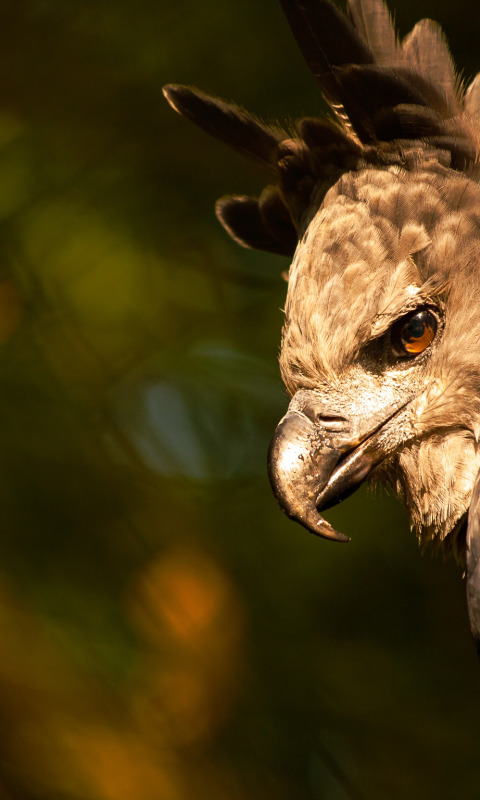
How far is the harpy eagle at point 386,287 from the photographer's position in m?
1.17

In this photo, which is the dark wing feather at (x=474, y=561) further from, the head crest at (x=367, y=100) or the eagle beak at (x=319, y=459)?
the head crest at (x=367, y=100)

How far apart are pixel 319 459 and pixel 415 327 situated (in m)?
0.23

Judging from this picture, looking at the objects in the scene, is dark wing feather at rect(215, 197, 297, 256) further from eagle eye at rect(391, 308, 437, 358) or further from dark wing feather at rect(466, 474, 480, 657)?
dark wing feather at rect(466, 474, 480, 657)

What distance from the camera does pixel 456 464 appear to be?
1.22 metres

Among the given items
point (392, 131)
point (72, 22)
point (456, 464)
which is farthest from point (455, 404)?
point (72, 22)

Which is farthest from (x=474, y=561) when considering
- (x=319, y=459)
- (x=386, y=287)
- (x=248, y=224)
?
(x=248, y=224)

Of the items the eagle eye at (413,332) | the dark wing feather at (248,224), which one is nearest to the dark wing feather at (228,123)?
the dark wing feather at (248,224)

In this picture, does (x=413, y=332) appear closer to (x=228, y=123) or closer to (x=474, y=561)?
(x=474, y=561)

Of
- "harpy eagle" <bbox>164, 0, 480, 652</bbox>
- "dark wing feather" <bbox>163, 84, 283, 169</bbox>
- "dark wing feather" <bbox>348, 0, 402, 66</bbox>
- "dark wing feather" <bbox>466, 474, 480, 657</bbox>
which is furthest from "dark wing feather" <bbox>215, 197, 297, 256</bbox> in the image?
"dark wing feather" <bbox>466, 474, 480, 657</bbox>

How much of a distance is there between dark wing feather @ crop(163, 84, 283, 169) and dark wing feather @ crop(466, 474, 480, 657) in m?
0.63

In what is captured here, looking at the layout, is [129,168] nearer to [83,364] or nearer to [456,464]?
[83,364]

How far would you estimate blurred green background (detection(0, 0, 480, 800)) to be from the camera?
1925 millimetres

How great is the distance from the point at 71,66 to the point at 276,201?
757 mm

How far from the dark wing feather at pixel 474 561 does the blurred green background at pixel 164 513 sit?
0.79 metres
